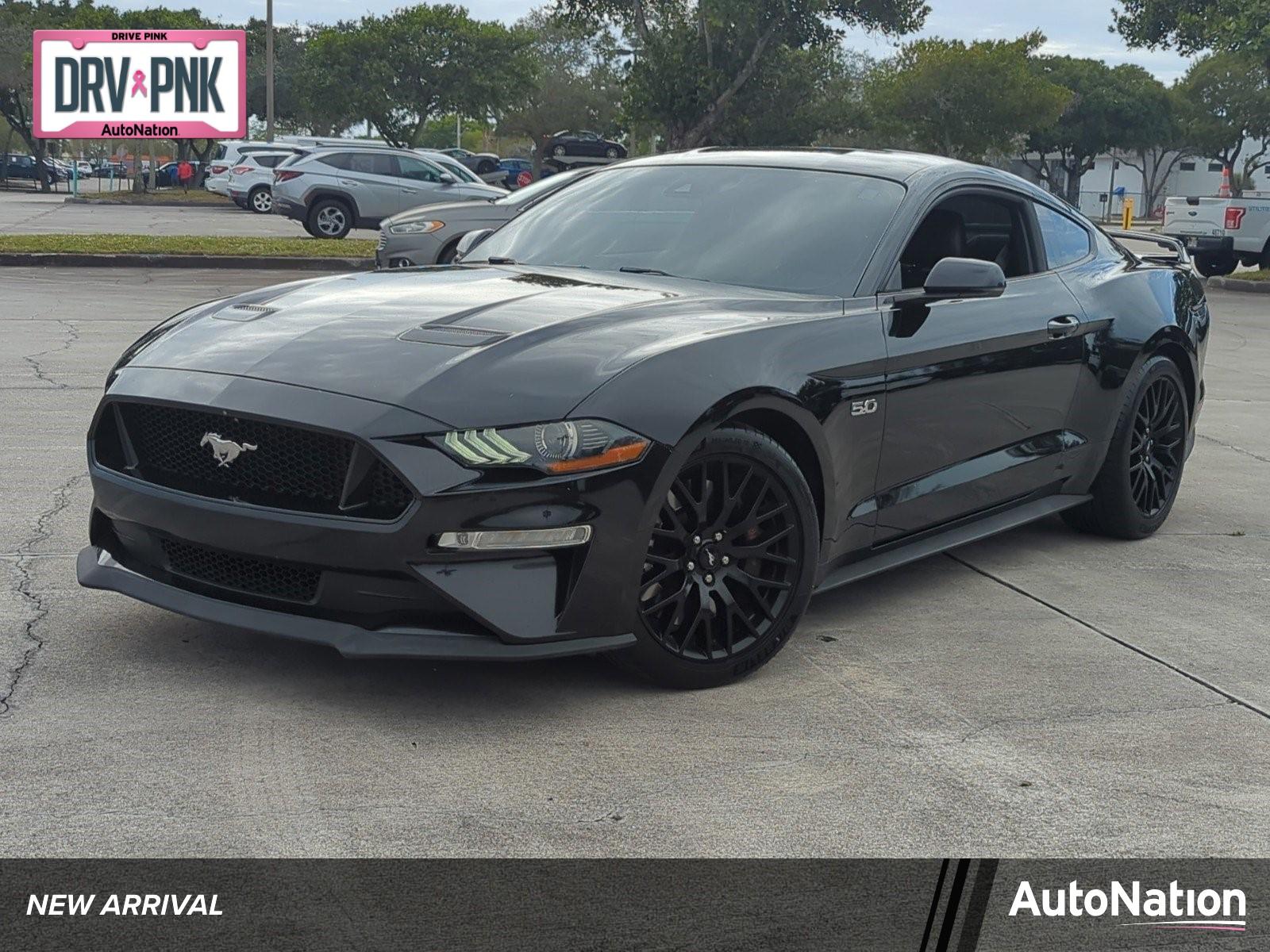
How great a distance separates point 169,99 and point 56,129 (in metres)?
5.44

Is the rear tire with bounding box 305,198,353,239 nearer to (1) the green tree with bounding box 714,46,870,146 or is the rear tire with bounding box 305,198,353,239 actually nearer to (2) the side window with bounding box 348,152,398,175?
(2) the side window with bounding box 348,152,398,175

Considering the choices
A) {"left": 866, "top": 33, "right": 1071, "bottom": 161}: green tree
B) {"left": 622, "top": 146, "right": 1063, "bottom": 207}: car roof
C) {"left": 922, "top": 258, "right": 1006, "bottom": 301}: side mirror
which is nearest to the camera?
{"left": 922, "top": 258, "right": 1006, "bottom": 301}: side mirror

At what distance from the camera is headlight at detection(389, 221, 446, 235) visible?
15.1 meters

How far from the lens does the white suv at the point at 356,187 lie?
25.9 meters

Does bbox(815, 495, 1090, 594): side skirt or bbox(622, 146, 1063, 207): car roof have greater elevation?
bbox(622, 146, 1063, 207): car roof

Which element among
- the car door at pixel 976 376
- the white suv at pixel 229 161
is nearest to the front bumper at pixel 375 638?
the car door at pixel 976 376

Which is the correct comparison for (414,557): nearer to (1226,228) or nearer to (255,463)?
(255,463)

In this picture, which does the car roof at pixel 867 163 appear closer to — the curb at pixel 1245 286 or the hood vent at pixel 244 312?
the hood vent at pixel 244 312

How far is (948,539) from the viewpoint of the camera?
551cm

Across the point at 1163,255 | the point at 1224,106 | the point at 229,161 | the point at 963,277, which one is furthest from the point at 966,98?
the point at 963,277

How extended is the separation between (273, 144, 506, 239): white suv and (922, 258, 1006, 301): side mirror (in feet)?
69.5

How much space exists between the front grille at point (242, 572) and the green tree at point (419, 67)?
63.8 metres

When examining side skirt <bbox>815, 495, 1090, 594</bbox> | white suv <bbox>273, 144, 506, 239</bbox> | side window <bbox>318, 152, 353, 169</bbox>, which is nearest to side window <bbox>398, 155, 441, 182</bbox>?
white suv <bbox>273, 144, 506, 239</bbox>

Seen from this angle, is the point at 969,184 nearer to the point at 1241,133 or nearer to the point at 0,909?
the point at 0,909
